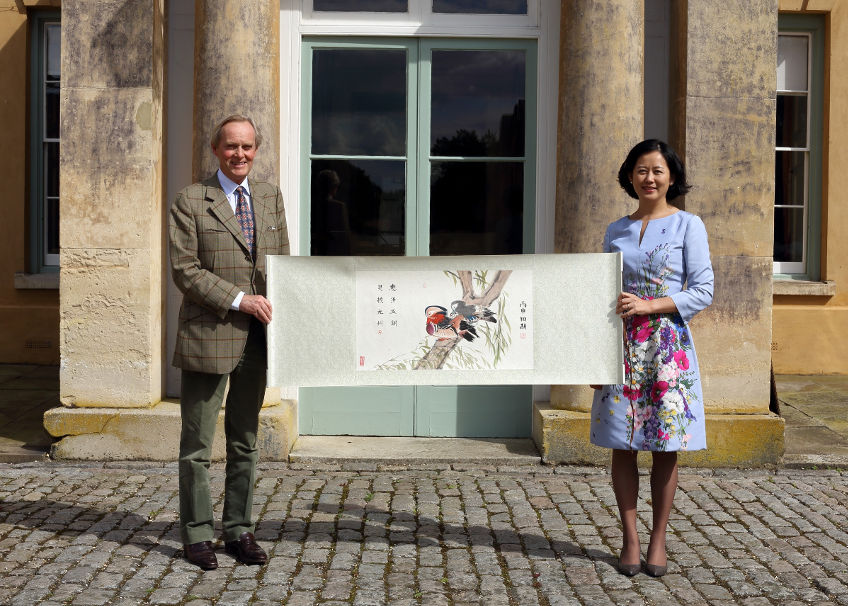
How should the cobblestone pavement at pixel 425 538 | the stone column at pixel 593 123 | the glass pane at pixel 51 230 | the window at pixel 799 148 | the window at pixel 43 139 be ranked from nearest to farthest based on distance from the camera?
1. the cobblestone pavement at pixel 425 538
2. the stone column at pixel 593 123
3. the window at pixel 799 148
4. the window at pixel 43 139
5. the glass pane at pixel 51 230

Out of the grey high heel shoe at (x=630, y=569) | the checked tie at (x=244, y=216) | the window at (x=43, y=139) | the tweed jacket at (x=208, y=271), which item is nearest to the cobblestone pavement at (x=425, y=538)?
the grey high heel shoe at (x=630, y=569)

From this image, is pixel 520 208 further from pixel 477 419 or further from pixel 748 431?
pixel 748 431

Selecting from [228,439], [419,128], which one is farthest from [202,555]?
[419,128]

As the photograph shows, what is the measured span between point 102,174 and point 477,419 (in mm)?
3028

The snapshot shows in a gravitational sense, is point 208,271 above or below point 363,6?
below

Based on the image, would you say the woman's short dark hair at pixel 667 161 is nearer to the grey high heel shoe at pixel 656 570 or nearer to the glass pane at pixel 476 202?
the grey high heel shoe at pixel 656 570

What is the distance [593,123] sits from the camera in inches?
253

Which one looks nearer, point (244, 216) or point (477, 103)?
point (244, 216)

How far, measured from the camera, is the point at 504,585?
425cm

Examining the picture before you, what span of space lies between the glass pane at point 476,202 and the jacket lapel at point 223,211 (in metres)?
2.84

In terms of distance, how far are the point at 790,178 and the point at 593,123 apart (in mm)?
5012

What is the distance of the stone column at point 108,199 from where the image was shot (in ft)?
21.3

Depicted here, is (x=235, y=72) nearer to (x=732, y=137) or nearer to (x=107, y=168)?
(x=107, y=168)

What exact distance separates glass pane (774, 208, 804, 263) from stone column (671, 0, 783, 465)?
14.2 feet
